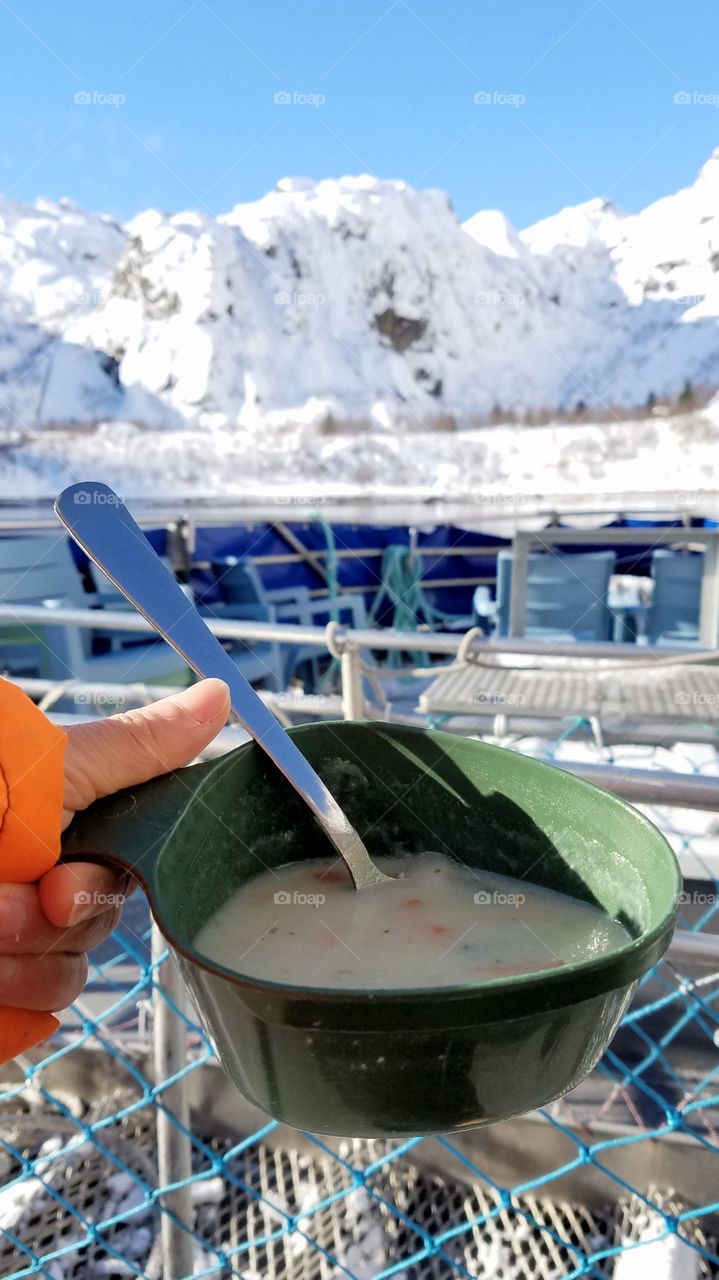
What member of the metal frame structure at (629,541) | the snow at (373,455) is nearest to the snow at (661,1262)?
the metal frame structure at (629,541)

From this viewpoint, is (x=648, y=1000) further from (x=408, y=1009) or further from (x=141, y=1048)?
(x=408, y=1009)

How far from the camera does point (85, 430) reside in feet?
38.5

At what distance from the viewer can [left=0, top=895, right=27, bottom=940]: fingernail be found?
1.06ft

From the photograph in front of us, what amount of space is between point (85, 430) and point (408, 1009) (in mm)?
12685

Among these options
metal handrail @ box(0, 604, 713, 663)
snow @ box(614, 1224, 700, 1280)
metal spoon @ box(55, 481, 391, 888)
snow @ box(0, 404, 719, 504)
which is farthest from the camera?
snow @ box(0, 404, 719, 504)

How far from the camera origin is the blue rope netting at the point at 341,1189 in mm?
697

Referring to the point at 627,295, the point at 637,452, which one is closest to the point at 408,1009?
the point at 637,452

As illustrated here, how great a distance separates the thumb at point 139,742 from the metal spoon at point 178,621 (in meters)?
0.02

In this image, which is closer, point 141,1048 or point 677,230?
point 141,1048

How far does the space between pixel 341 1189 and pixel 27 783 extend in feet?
2.26

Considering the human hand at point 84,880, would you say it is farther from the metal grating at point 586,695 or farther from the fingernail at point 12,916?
the metal grating at point 586,695

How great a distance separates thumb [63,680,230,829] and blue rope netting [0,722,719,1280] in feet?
1.25

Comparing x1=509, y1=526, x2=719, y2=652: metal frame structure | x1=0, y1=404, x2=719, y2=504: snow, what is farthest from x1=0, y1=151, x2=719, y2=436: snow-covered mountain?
x1=509, y1=526, x2=719, y2=652: metal frame structure

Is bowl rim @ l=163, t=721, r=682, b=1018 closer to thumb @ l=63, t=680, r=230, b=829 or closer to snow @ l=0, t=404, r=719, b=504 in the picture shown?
thumb @ l=63, t=680, r=230, b=829
